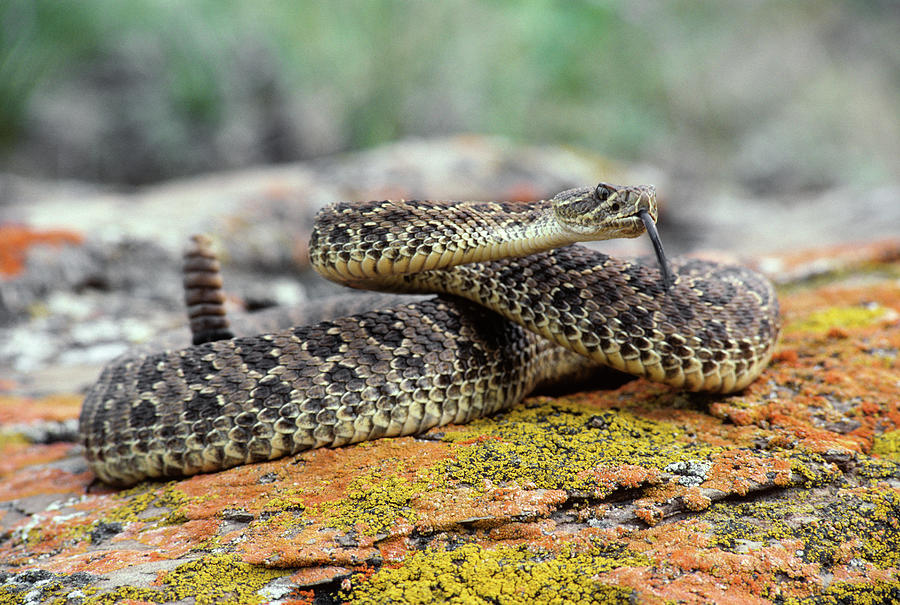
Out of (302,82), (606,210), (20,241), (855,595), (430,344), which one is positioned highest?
(302,82)

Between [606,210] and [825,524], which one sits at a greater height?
[606,210]

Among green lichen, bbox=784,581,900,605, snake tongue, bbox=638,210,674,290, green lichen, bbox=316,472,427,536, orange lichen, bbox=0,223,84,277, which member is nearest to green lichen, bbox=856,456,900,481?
green lichen, bbox=784,581,900,605

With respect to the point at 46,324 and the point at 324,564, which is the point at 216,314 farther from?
the point at 46,324

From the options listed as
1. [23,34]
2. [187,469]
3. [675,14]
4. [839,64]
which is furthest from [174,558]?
[839,64]

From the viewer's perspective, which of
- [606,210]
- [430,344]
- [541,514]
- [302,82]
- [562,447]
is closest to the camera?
[541,514]

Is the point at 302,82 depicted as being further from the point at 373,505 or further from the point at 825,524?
the point at 825,524

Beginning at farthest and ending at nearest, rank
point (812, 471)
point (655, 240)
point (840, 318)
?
point (840, 318) < point (655, 240) < point (812, 471)

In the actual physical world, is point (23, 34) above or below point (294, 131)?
above

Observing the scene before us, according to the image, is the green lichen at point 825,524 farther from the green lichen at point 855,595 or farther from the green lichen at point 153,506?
the green lichen at point 153,506

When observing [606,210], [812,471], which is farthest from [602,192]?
[812,471]
